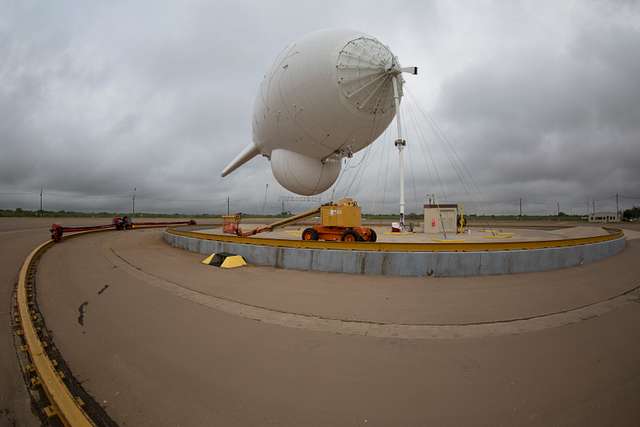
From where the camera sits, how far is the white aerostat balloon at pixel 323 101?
1160 centimetres

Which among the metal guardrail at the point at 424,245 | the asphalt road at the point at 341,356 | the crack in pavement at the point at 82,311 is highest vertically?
the metal guardrail at the point at 424,245

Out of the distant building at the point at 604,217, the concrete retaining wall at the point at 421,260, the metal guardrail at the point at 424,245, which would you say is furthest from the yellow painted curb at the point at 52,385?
the distant building at the point at 604,217

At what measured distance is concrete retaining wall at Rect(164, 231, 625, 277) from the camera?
294 inches

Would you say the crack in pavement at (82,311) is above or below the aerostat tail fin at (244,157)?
below

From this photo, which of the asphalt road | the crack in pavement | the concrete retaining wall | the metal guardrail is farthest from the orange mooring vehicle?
the crack in pavement

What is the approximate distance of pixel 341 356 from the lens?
126 inches

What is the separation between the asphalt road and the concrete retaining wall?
1.13 m

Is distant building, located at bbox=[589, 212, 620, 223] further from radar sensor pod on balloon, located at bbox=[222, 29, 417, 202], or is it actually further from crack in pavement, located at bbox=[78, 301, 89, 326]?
crack in pavement, located at bbox=[78, 301, 89, 326]

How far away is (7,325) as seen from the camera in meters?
4.17

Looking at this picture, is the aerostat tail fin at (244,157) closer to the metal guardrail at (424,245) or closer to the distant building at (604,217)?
the metal guardrail at (424,245)

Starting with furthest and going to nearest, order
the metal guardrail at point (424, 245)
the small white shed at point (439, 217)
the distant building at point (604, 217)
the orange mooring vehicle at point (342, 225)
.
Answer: the distant building at point (604, 217) → the small white shed at point (439, 217) → the orange mooring vehicle at point (342, 225) → the metal guardrail at point (424, 245)

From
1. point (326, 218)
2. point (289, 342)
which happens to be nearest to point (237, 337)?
point (289, 342)

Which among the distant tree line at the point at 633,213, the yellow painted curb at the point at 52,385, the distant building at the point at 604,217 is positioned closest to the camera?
the yellow painted curb at the point at 52,385

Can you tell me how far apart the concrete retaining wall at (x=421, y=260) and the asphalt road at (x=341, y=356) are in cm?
113
